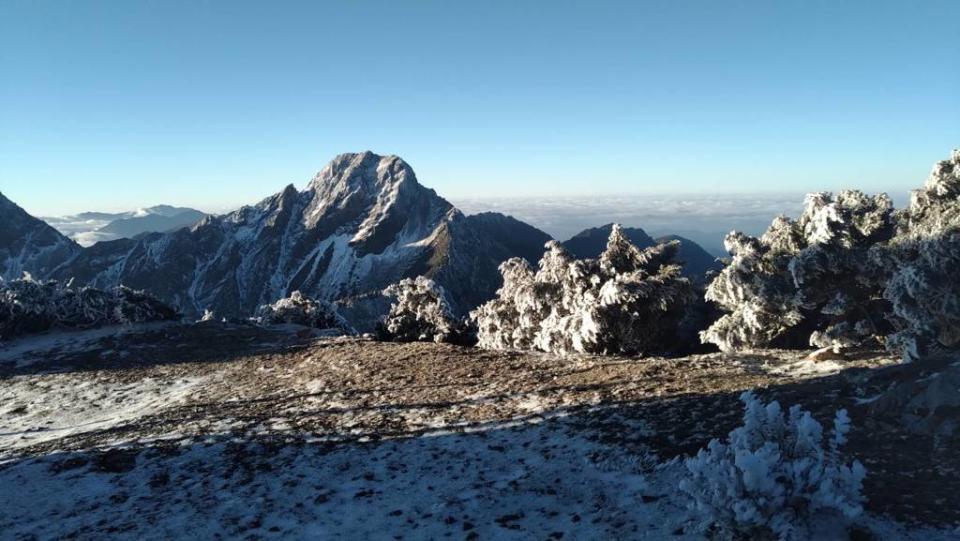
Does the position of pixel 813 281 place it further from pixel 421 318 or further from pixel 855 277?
pixel 421 318

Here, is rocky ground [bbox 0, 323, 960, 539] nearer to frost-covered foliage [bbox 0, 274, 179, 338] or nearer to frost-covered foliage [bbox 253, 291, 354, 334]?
frost-covered foliage [bbox 0, 274, 179, 338]

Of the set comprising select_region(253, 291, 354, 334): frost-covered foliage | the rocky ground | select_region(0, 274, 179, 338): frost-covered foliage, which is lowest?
select_region(253, 291, 354, 334): frost-covered foliage

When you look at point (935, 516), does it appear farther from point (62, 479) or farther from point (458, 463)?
point (62, 479)

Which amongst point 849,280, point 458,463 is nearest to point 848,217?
point 849,280

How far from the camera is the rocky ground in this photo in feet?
26.3

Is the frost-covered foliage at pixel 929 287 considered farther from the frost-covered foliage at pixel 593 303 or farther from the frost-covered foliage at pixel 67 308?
the frost-covered foliage at pixel 67 308

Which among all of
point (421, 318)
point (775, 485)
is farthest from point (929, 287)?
point (421, 318)

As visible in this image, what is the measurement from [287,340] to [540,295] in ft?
46.0

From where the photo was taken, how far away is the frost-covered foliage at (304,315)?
121ft

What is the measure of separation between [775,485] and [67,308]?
42258 millimetres

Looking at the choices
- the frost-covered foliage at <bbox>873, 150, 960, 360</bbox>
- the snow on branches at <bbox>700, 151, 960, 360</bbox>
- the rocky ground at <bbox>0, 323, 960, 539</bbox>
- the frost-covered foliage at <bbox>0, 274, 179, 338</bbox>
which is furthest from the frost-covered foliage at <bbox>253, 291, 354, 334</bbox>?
the frost-covered foliage at <bbox>873, 150, 960, 360</bbox>

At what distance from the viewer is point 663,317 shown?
70.7ft

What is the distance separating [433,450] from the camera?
37.0 ft

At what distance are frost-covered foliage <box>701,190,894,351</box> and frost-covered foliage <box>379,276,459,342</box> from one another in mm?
12181
